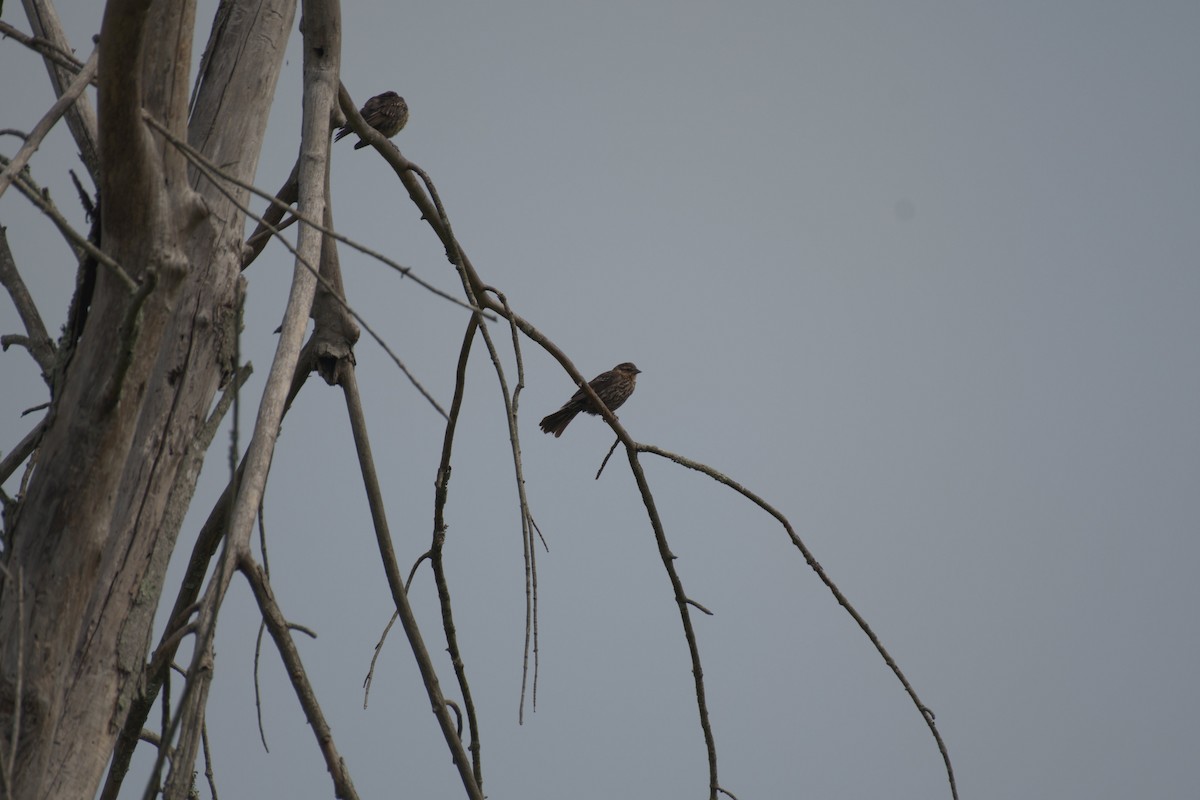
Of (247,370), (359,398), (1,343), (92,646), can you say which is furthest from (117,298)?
(1,343)

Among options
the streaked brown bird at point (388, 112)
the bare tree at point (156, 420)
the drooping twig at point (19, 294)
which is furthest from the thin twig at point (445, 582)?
the streaked brown bird at point (388, 112)

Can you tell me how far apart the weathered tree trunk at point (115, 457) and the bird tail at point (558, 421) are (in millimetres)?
5207

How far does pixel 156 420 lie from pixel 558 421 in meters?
5.34

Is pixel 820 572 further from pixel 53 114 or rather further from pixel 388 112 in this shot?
pixel 388 112

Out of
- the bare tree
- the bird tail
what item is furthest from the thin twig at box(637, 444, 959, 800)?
the bird tail

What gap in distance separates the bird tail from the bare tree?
451 centimetres

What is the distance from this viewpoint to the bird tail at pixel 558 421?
7395 millimetres

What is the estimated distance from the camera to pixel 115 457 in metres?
1.73

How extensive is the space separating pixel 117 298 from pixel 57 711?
0.67 metres

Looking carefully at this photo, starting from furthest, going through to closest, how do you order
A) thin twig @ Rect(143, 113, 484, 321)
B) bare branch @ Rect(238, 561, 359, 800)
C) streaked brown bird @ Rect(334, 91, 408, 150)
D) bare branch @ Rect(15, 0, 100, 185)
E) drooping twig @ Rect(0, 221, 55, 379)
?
streaked brown bird @ Rect(334, 91, 408, 150)
drooping twig @ Rect(0, 221, 55, 379)
bare branch @ Rect(15, 0, 100, 185)
bare branch @ Rect(238, 561, 359, 800)
thin twig @ Rect(143, 113, 484, 321)

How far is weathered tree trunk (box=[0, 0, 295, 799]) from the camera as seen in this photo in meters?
1.68

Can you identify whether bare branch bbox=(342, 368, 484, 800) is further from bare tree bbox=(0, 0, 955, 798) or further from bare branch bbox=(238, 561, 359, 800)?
bare branch bbox=(238, 561, 359, 800)

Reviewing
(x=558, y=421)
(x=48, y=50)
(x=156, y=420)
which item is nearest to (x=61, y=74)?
(x=48, y=50)

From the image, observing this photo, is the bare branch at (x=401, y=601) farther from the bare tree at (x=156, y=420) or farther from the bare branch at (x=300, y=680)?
the bare branch at (x=300, y=680)
